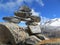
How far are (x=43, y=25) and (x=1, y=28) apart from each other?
6.37 metres

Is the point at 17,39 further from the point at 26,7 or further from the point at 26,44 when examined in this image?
the point at 26,7

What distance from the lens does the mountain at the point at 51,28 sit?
26934 millimetres

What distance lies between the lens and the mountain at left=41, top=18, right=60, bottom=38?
88.4ft

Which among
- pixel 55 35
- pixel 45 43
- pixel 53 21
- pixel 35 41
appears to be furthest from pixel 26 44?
pixel 53 21

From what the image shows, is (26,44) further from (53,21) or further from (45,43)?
(53,21)

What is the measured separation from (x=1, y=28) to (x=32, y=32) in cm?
333

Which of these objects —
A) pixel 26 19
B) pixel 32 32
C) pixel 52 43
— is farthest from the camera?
pixel 26 19

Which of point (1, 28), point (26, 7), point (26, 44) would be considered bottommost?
point (26, 44)

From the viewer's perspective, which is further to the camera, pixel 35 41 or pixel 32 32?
pixel 32 32

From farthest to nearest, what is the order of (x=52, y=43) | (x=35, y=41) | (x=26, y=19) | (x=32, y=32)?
(x=26, y=19) → (x=32, y=32) → (x=35, y=41) → (x=52, y=43)

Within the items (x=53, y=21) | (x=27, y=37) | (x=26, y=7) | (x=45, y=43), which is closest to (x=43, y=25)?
(x=53, y=21)

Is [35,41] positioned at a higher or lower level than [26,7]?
lower

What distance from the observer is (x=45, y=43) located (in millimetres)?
21453

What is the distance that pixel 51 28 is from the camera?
27.7 metres
